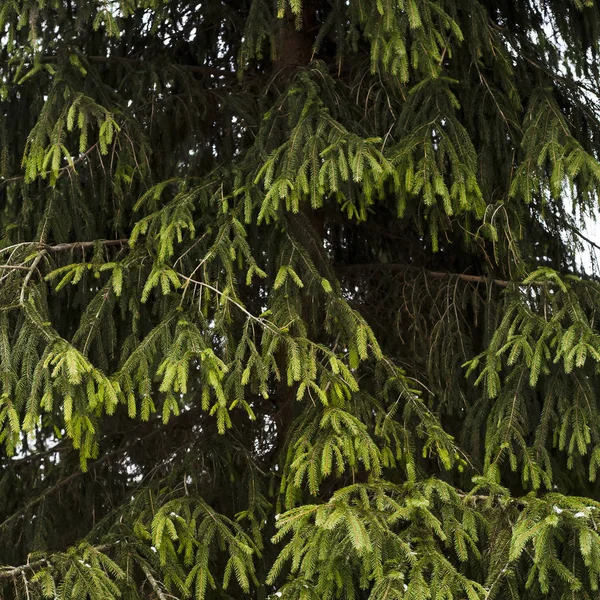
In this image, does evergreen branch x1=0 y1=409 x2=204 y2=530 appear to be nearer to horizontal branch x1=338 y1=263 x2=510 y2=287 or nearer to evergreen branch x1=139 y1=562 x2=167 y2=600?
evergreen branch x1=139 y1=562 x2=167 y2=600

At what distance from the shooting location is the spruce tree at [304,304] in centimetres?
326

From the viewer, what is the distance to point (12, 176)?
4586 mm

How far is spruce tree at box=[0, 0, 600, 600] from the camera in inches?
128

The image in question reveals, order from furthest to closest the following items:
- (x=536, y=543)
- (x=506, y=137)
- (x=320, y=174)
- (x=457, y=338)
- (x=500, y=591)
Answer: (x=457, y=338) → (x=506, y=137) → (x=320, y=174) → (x=500, y=591) → (x=536, y=543)

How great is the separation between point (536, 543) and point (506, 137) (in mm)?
2049

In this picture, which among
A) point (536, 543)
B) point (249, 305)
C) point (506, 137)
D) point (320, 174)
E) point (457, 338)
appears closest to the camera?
point (536, 543)

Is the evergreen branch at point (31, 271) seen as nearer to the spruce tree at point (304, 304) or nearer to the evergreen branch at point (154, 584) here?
the spruce tree at point (304, 304)

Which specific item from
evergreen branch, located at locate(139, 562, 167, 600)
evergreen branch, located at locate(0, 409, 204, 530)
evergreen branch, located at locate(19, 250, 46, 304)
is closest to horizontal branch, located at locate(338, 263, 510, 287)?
evergreen branch, located at locate(0, 409, 204, 530)

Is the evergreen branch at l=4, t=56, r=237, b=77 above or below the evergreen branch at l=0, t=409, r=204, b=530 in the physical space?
above

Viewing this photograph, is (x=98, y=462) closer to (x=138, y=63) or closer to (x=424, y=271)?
(x=424, y=271)

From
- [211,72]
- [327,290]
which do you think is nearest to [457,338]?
[327,290]

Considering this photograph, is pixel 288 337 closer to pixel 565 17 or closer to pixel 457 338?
pixel 457 338

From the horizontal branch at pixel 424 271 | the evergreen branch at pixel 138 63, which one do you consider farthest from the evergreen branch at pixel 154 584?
the evergreen branch at pixel 138 63

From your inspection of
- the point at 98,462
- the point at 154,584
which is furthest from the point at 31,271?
the point at 98,462
